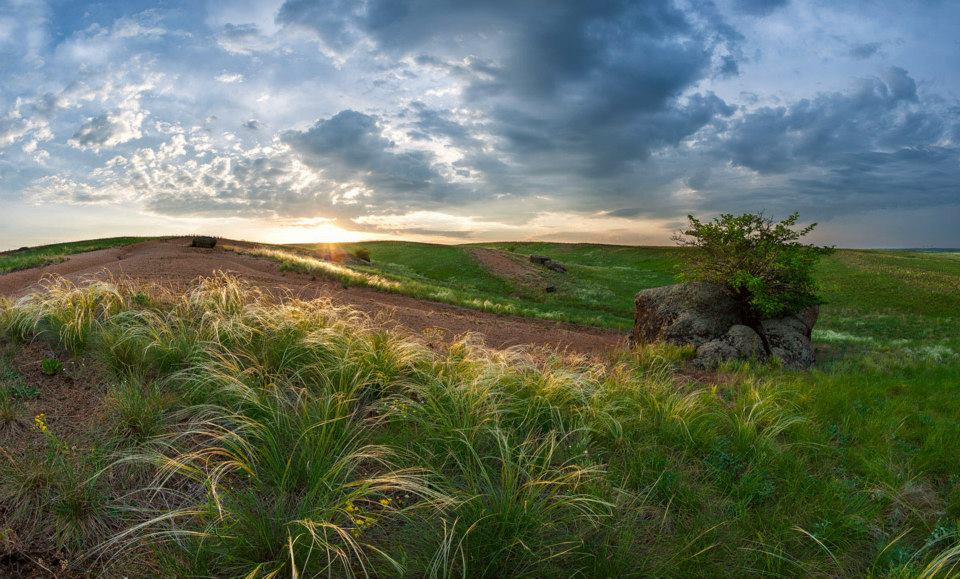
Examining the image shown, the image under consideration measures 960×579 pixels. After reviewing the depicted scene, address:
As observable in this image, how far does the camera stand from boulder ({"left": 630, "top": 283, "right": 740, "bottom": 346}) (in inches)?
483

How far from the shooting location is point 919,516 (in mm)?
4629

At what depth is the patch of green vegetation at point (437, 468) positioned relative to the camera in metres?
3.34

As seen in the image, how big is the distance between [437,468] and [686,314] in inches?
388

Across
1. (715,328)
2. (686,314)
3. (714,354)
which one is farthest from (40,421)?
(715,328)

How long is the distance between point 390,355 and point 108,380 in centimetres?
305

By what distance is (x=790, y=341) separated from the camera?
12.1 meters

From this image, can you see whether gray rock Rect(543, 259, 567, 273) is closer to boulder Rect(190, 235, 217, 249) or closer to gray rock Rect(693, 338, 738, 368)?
boulder Rect(190, 235, 217, 249)

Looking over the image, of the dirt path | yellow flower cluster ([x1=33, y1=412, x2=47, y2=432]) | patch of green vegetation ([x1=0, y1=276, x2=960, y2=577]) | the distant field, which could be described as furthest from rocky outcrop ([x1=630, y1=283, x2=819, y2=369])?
yellow flower cluster ([x1=33, y1=412, x2=47, y2=432])

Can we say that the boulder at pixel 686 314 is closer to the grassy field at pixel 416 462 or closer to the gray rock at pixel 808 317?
the gray rock at pixel 808 317

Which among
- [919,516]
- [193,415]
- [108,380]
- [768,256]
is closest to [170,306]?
[108,380]

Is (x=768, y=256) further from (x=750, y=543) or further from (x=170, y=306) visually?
(x=170, y=306)

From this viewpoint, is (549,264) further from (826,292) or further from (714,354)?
(714,354)

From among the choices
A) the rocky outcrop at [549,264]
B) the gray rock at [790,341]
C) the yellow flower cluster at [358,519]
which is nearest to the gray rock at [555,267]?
the rocky outcrop at [549,264]

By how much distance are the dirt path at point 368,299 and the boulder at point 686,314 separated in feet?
3.25
